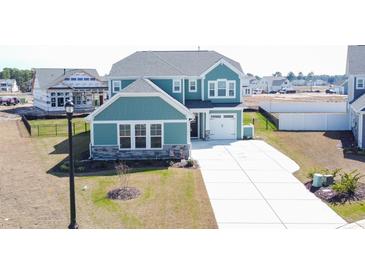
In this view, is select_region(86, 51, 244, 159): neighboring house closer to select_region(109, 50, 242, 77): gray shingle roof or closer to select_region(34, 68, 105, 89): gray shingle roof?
select_region(109, 50, 242, 77): gray shingle roof

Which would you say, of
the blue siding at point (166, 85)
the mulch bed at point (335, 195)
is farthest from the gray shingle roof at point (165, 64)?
the mulch bed at point (335, 195)

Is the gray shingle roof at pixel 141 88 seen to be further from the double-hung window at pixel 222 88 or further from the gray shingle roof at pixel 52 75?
the gray shingle roof at pixel 52 75

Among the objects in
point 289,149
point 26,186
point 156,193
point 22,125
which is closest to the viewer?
point 156,193

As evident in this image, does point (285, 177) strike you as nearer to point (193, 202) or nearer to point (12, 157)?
point (193, 202)

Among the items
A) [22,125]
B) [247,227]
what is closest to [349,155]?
[247,227]

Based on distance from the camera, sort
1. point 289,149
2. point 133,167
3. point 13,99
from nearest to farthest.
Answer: point 133,167, point 289,149, point 13,99

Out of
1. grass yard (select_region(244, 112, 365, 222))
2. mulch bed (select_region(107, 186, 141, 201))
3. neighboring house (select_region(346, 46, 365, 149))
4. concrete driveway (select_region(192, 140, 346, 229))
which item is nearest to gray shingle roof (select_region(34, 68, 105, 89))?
grass yard (select_region(244, 112, 365, 222))

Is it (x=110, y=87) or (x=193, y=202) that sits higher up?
(x=110, y=87)
